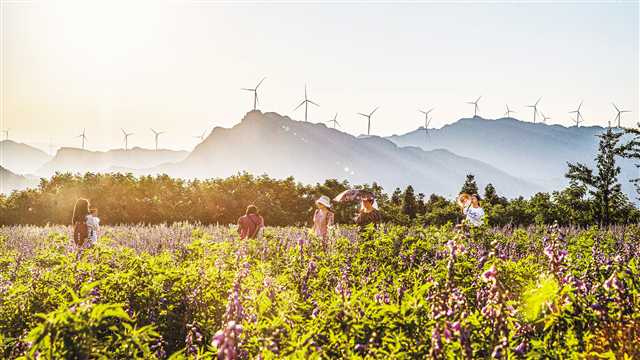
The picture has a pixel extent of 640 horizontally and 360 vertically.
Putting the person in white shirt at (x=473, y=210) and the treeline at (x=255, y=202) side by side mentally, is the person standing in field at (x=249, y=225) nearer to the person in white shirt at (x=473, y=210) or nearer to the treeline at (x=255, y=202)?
the person in white shirt at (x=473, y=210)

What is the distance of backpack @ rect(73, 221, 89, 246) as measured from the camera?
37.9ft

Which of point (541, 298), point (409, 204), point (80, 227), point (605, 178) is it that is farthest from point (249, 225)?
point (605, 178)

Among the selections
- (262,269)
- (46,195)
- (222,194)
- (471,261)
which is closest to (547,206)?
(222,194)

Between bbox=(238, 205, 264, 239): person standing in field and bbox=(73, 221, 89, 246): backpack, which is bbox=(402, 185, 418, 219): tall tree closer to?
bbox=(238, 205, 264, 239): person standing in field

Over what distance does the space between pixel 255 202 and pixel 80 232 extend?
1605 cm

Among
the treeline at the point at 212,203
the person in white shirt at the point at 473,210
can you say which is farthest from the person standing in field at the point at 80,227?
the treeline at the point at 212,203

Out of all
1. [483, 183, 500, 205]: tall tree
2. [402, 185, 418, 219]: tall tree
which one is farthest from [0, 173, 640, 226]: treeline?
[402, 185, 418, 219]: tall tree

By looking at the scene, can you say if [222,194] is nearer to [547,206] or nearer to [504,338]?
[547,206]

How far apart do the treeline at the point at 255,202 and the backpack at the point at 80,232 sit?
1503 cm

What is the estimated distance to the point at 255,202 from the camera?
27500mm

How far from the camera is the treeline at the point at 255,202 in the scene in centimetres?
2591

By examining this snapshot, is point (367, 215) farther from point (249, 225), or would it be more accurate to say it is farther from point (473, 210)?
point (249, 225)

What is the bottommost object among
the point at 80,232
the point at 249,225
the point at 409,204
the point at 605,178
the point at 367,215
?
the point at 80,232

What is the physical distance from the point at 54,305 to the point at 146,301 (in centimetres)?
117
